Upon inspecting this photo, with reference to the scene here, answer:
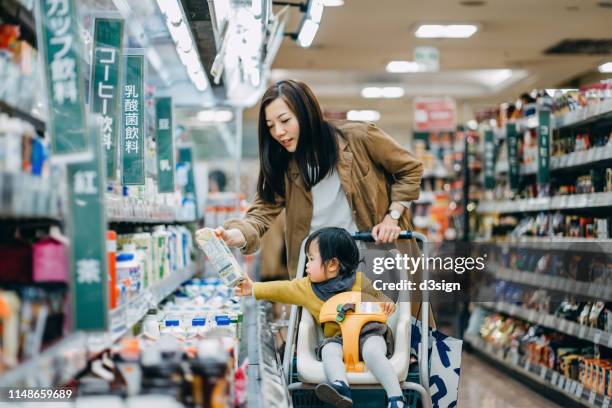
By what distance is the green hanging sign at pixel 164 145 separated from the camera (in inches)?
156

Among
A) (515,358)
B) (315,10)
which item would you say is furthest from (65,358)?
(515,358)

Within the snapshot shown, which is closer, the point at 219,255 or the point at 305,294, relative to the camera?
the point at 219,255

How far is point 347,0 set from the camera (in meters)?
7.40

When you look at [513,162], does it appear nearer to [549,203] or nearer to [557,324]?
[549,203]

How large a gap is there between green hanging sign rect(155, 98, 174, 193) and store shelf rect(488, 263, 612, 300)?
2360 millimetres

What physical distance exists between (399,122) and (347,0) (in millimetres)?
10471

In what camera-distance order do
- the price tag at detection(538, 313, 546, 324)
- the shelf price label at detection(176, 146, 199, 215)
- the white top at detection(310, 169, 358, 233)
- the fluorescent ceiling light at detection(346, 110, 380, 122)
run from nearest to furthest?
the white top at detection(310, 169, 358, 233) < the price tag at detection(538, 313, 546, 324) < the shelf price label at detection(176, 146, 199, 215) < the fluorescent ceiling light at detection(346, 110, 380, 122)

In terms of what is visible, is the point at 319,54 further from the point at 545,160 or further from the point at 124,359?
the point at 124,359

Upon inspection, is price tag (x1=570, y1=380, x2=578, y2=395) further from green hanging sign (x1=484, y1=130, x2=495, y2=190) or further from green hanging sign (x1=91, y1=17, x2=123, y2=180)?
green hanging sign (x1=91, y1=17, x2=123, y2=180)

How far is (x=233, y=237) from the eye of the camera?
3.08 meters

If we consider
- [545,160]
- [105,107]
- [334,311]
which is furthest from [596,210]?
[105,107]

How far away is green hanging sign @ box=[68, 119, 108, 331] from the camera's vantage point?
1615 mm

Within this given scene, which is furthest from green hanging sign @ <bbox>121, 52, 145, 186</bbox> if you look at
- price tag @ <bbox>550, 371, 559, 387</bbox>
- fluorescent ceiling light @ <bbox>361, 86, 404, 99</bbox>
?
fluorescent ceiling light @ <bbox>361, 86, 404, 99</bbox>

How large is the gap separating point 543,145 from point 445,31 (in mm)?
3677
